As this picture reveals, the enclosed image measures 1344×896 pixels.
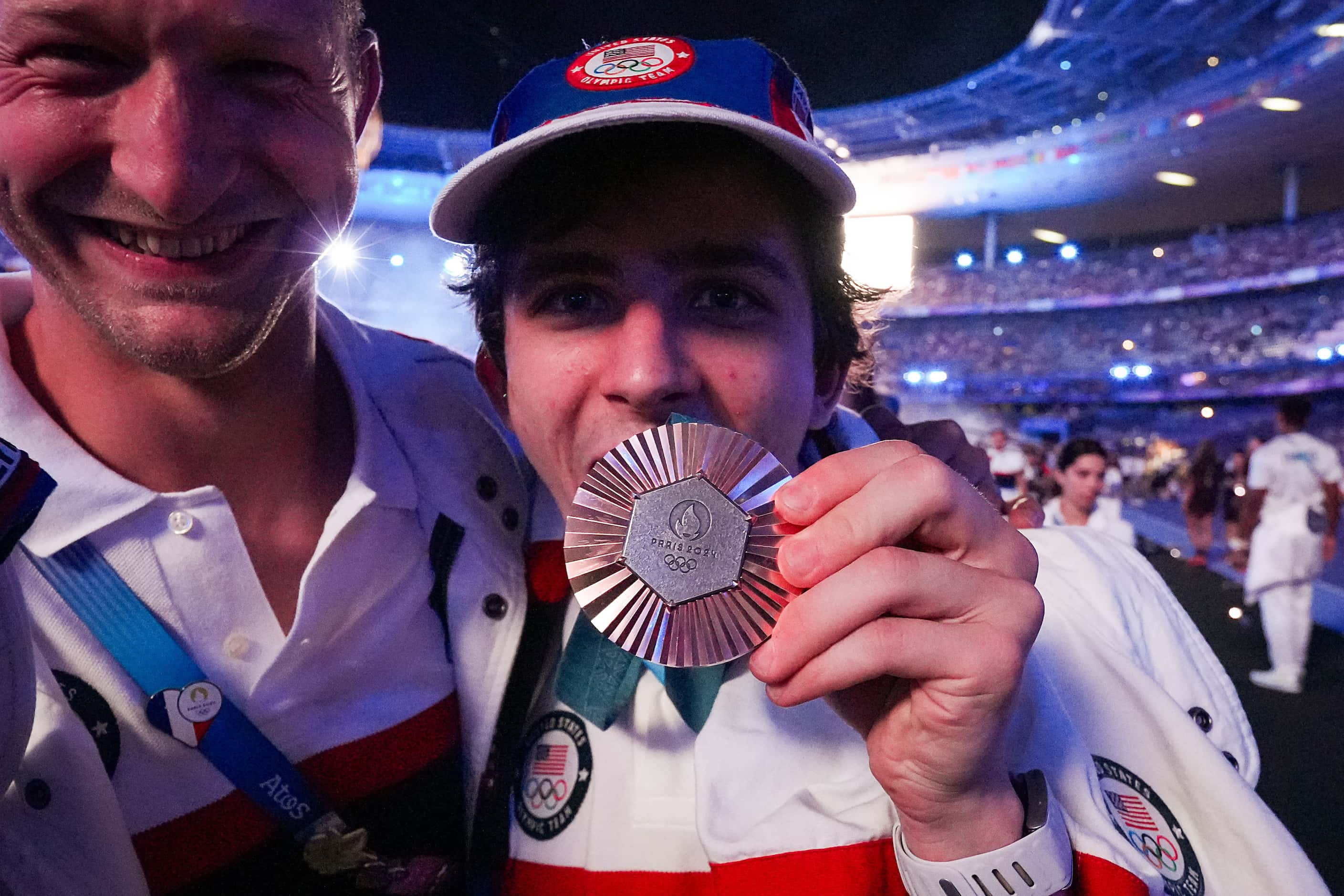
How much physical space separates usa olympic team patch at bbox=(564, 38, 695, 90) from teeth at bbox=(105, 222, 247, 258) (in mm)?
598

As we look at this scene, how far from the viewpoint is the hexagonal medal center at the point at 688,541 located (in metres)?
Result: 0.95

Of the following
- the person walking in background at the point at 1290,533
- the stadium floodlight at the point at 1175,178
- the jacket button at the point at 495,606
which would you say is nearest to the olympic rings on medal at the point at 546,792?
the jacket button at the point at 495,606

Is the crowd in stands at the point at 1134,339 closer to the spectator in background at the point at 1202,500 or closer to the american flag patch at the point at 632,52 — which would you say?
the spectator in background at the point at 1202,500

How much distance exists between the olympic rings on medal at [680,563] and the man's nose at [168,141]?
0.88 meters

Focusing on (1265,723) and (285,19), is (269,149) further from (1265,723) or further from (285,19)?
(1265,723)

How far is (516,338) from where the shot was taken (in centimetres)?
121

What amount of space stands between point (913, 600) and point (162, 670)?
1100 millimetres

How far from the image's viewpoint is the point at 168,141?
113 centimetres

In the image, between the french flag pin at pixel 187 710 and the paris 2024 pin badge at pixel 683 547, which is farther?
the french flag pin at pixel 187 710

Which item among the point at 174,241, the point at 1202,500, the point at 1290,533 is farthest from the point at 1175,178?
the point at 174,241

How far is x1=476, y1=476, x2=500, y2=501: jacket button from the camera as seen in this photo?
1.53 meters

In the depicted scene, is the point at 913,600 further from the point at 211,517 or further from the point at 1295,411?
the point at 1295,411

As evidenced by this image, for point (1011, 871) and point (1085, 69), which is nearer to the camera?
point (1011, 871)

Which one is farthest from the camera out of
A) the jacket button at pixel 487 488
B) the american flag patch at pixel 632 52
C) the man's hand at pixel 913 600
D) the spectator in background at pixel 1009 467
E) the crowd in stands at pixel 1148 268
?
the crowd in stands at pixel 1148 268
